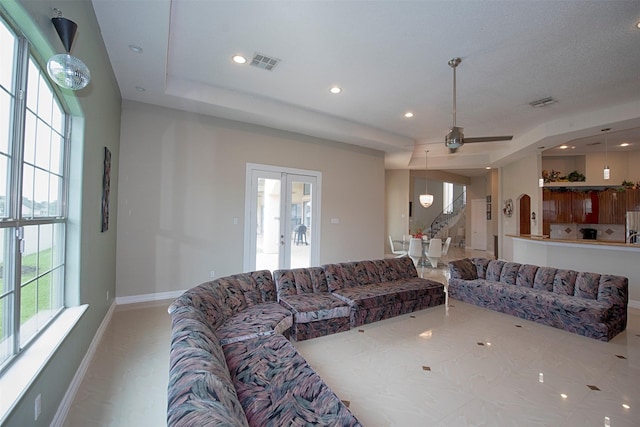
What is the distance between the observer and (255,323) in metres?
2.64

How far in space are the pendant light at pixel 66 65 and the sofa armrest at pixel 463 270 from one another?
5.32 m

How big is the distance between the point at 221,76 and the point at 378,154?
427 centimetres

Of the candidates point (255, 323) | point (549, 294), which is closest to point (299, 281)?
point (255, 323)

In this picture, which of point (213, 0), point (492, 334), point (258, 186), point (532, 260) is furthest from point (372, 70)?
point (532, 260)

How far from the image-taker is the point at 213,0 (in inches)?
104

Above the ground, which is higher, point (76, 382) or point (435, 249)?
point (435, 249)

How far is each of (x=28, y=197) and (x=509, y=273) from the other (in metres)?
5.80

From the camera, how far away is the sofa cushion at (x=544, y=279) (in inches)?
164

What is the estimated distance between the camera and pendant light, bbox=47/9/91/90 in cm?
157

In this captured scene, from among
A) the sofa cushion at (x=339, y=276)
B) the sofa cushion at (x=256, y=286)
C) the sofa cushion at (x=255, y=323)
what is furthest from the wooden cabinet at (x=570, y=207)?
the sofa cushion at (x=255, y=323)

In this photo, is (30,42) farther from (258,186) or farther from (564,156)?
(564,156)

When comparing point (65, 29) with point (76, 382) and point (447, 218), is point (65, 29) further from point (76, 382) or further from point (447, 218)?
point (447, 218)

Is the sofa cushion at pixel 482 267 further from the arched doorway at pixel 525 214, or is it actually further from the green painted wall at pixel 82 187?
the green painted wall at pixel 82 187

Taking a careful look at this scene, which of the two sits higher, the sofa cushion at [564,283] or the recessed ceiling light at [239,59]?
the recessed ceiling light at [239,59]
